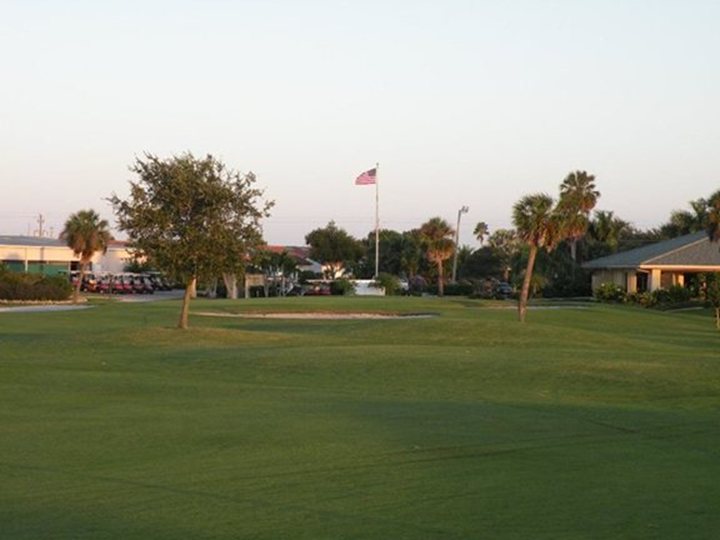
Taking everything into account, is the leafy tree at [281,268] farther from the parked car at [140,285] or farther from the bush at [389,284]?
the bush at [389,284]

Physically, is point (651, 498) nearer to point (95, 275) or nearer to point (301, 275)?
point (95, 275)

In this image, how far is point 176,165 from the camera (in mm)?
39219

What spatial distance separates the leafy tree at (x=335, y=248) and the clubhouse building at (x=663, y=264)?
48.5 m

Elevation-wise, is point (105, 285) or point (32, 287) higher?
point (105, 285)

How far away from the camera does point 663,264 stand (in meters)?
78.6

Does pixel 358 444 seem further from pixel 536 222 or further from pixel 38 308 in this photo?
pixel 38 308

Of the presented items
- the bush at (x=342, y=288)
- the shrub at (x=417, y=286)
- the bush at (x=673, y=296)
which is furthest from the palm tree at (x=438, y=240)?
the bush at (x=673, y=296)

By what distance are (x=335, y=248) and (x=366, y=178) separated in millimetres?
42056

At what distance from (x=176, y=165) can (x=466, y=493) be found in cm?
2853

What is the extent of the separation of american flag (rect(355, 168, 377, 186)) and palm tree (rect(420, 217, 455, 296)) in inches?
618

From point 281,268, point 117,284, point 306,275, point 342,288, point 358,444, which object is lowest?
point 358,444

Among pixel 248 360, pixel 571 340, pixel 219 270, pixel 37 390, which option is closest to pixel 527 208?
pixel 571 340

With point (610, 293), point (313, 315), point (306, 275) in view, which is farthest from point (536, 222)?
point (306, 275)

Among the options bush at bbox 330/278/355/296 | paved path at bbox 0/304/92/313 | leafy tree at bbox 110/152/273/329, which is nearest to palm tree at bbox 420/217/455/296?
bush at bbox 330/278/355/296
